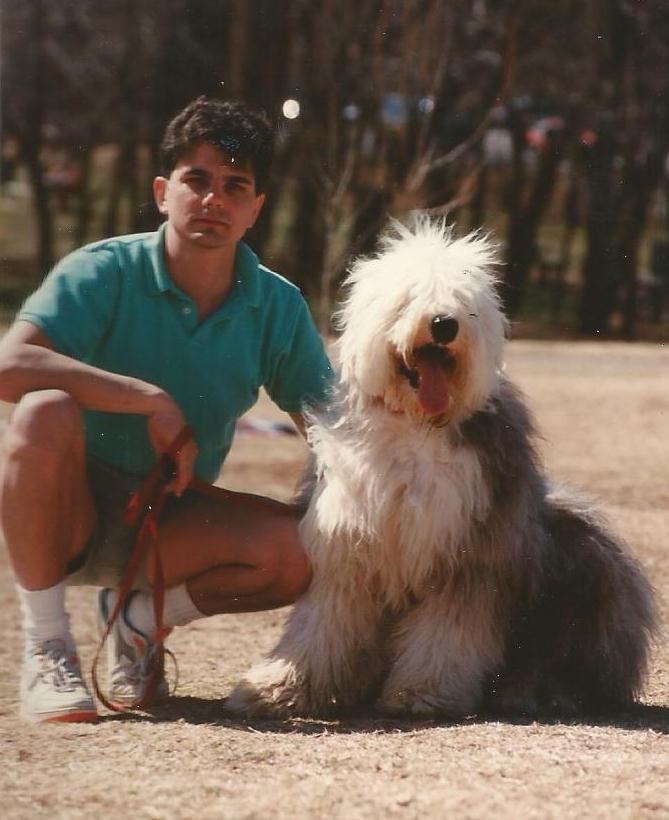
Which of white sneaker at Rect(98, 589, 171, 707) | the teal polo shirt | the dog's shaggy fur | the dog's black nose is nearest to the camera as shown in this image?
the dog's black nose

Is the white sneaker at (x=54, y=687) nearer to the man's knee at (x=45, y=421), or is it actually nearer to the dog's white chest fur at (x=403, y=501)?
the man's knee at (x=45, y=421)

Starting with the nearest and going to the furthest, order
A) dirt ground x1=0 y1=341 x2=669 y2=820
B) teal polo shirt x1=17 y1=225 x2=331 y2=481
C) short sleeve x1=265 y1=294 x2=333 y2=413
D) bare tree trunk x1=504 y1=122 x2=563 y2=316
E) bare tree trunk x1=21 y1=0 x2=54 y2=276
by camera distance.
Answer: dirt ground x1=0 y1=341 x2=669 y2=820 → teal polo shirt x1=17 y1=225 x2=331 y2=481 → short sleeve x1=265 y1=294 x2=333 y2=413 → bare tree trunk x1=21 y1=0 x2=54 y2=276 → bare tree trunk x1=504 y1=122 x2=563 y2=316

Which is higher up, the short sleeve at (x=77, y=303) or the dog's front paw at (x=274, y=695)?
the short sleeve at (x=77, y=303)

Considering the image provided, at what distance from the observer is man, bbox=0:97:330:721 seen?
3984 millimetres

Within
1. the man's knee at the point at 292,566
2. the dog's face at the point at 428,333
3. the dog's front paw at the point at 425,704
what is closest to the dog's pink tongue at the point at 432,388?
the dog's face at the point at 428,333

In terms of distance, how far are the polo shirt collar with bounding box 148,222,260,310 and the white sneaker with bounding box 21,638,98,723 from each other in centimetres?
101

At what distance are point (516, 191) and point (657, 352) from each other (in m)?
6.52

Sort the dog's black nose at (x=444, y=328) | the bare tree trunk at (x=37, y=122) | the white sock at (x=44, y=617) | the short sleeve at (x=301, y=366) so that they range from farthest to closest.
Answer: the bare tree trunk at (x=37, y=122)
the short sleeve at (x=301, y=366)
the white sock at (x=44, y=617)
the dog's black nose at (x=444, y=328)

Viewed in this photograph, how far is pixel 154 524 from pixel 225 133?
43.4 inches

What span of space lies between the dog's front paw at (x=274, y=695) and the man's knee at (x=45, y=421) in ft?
2.64

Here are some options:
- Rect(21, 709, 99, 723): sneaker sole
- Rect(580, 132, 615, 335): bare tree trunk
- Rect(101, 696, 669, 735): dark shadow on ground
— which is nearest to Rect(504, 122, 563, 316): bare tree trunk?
Rect(580, 132, 615, 335): bare tree trunk

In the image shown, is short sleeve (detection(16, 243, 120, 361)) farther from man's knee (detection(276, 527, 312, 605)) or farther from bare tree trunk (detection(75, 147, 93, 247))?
bare tree trunk (detection(75, 147, 93, 247))

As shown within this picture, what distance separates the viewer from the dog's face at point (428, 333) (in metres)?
3.73

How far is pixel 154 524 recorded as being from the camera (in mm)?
4105
